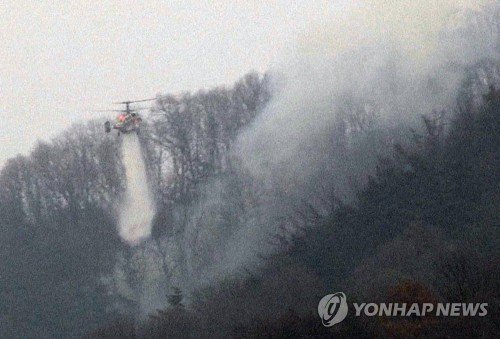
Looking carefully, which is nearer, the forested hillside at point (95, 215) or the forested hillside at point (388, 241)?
the forested hillside at point (388, 241)

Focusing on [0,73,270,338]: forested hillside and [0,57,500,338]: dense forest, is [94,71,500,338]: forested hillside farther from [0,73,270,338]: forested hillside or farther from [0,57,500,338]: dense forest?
[0,73,270,338]: forested hillside

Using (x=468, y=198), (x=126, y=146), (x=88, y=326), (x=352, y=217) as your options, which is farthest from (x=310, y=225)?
(x=126, y=146)

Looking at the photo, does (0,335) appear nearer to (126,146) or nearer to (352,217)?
(126,146)

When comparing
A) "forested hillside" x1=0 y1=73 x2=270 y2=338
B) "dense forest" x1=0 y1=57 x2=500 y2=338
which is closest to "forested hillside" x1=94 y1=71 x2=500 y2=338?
"dense forest" x1=0 y1=57 x2=500 y2=338

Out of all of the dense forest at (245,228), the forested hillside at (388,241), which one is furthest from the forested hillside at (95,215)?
the forested hillside at (388,241)

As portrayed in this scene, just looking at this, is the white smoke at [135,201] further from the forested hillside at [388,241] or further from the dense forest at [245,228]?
the forested hillside at [388,241]

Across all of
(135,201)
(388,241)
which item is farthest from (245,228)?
(388,241)
